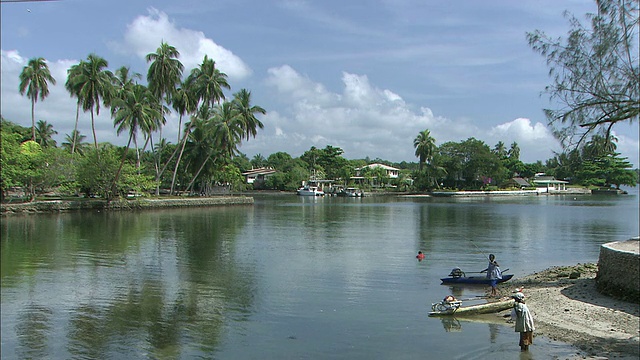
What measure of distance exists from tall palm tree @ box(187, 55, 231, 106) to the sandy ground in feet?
180

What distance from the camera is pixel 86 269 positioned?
21.7 m

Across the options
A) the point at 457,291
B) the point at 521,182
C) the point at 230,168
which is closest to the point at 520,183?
the point at 521,182

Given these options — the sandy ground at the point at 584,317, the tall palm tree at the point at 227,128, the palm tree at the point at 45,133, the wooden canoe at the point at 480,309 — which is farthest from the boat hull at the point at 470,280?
the palm tree at the point at 45,133

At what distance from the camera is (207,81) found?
6612cm

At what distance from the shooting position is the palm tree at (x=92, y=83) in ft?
176

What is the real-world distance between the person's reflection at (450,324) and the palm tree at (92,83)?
49925mm

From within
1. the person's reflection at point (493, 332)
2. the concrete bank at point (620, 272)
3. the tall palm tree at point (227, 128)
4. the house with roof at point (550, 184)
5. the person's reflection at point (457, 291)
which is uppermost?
the tall palm tree at point (227, 128)

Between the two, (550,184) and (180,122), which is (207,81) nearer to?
(180,122)

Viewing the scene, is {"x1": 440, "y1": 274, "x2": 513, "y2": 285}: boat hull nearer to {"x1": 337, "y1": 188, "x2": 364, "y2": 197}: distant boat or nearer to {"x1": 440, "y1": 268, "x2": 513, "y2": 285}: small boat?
{"x1": 440, "y1": 268, "x2": 513, "y2": 285}: small boat

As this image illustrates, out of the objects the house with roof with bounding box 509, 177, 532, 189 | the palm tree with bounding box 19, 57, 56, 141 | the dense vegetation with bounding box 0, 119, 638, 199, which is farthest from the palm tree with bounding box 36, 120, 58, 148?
the house with roof with bounding box 509, 177, 532, 189

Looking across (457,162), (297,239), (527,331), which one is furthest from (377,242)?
(457,162)

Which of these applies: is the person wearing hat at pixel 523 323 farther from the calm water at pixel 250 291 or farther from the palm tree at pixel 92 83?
the palm tree at pixel 92 83

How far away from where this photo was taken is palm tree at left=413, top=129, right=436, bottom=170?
120 metres

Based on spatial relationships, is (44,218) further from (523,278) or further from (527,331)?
(527,331)
